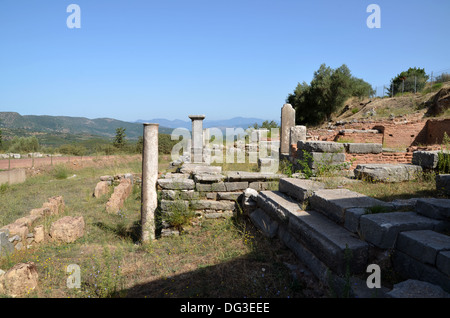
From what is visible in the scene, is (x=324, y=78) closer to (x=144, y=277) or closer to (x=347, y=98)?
(x=347, y=98)

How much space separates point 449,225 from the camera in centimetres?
300

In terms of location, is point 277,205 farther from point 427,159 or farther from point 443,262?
point 427,159

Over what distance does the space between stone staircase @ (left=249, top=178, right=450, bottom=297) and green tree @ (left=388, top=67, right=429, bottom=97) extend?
27.5 meters

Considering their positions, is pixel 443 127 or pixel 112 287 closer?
pixel 112 287

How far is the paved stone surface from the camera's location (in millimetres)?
2129

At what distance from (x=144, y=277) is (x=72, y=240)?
2812 mm

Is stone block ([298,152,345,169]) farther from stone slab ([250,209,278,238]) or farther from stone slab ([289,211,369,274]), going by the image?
stone slab ([289,211,369,274])

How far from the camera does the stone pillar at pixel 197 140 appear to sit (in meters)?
8.99

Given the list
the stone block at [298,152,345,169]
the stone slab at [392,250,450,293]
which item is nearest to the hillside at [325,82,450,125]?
the stone block at [298,152,345,169]

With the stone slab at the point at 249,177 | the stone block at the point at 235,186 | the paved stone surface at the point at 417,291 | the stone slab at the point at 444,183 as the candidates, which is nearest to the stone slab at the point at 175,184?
the stone block at the point at 235,186

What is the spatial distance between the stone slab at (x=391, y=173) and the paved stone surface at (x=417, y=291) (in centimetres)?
370

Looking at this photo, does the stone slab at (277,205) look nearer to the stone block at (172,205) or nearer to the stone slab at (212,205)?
the stone slab at (212,205)

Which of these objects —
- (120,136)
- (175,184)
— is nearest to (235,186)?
(175,184)
